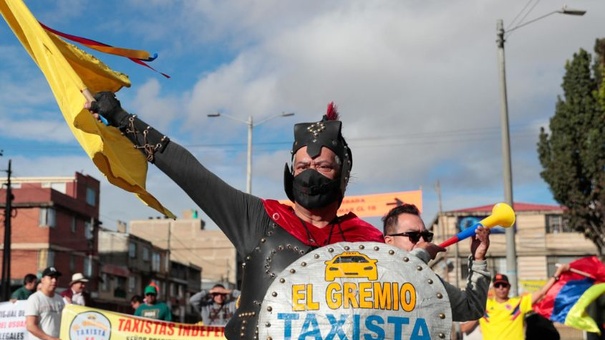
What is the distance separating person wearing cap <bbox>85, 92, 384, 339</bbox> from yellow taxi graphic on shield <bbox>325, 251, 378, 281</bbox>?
1.36ft

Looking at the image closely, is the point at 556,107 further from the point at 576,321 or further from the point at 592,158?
the point at 576,321

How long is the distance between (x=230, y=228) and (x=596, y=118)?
2742 cm

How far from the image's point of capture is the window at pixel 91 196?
166ft

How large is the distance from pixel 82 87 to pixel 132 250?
57.9 meters

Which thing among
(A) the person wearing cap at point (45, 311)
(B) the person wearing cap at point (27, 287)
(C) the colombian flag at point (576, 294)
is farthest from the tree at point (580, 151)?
(A) the person wearing cap at point (45, 311)

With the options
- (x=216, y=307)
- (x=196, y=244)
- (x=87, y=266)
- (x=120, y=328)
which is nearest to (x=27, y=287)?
(x=120, y=328)

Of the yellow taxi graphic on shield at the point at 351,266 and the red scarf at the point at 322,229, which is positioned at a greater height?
the red scarf at the point at 322,229

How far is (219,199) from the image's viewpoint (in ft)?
9.23

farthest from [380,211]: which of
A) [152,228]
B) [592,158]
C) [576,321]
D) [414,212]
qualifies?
[152,228]

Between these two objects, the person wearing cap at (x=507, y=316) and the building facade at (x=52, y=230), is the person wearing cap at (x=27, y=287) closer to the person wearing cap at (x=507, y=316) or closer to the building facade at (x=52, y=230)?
the person wearing cap at (x=507, y=316)

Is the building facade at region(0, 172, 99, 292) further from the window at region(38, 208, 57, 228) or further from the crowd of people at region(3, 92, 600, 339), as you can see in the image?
the crowd of people at region(3, 92, 600, 339)

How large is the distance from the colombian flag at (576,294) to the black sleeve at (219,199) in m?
6.69

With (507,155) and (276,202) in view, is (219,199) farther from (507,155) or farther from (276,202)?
(507,155)

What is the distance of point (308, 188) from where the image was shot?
2.78 metres
